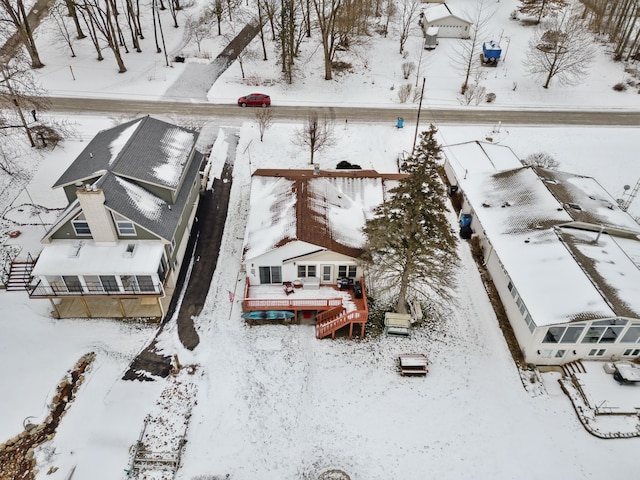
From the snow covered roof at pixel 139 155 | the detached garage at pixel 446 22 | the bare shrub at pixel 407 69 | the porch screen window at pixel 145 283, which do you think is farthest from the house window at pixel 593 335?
the detached garage at pixel 446 22

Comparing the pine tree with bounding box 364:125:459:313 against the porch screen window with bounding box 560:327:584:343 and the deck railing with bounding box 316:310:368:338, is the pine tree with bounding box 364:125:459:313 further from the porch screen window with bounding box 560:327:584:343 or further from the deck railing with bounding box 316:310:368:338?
the porch screen window with bounding box 560:327:584:343

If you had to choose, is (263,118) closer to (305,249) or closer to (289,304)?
(305,249)

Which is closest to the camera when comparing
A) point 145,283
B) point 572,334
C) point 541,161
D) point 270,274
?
point 572,334

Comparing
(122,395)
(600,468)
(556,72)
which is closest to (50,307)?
(122,395)

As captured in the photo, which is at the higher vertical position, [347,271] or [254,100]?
[254,100]

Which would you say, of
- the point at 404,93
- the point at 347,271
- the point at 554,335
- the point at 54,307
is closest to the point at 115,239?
the point at 54,307

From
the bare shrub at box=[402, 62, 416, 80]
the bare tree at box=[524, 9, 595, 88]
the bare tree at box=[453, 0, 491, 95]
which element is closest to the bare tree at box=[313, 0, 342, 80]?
the bare shrub at box=[402, 62, 416, 80]

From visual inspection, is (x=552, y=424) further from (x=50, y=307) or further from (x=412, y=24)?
(x=412, y=24)
